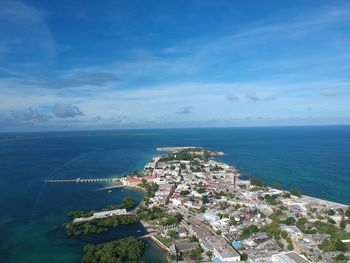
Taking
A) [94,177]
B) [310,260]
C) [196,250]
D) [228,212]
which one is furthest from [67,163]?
[310,260]

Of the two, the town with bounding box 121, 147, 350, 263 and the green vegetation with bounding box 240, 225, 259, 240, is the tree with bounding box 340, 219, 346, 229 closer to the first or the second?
the town with bounding box 121, 147, 350, 263

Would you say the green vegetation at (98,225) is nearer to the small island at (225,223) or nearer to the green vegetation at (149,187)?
the small island at (225,223)

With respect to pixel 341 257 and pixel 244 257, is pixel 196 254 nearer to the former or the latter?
pixel 244 257

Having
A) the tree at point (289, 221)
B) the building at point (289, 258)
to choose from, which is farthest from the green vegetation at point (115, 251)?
the tree at point (289, 221)

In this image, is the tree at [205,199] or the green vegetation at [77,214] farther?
the tree at [205,199]

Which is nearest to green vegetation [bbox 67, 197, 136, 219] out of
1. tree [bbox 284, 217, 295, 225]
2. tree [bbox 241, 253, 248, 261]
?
tree [bbox 241, 253, 248, 261]

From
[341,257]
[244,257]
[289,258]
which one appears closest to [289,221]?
[341,257]
